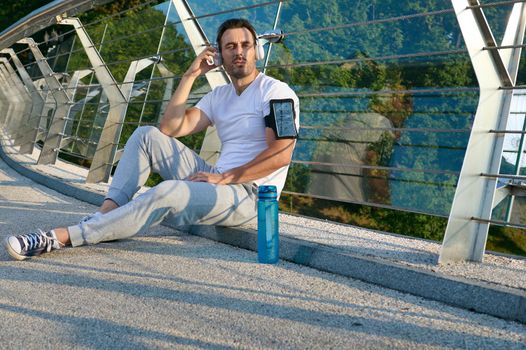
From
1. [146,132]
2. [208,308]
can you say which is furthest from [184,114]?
[208,308]

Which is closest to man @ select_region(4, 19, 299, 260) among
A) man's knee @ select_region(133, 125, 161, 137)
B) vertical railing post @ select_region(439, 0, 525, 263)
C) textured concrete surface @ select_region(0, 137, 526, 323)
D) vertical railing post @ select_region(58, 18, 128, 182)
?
man's knee @ select_region(133, 125, 161, 137)

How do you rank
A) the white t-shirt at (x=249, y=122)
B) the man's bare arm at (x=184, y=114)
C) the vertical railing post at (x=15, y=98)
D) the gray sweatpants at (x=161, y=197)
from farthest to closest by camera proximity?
the vertical railing post at (x=15, y=98) < the man's bare arm at (x=184, y=114) < the white t-shirt at (x=249, y=122) < the gray sweatpants at (x=161, y=197)

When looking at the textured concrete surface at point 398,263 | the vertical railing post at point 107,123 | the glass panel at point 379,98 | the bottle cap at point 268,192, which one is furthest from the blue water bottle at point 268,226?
the vertical railing post at point 107,123

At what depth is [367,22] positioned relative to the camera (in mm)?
4664

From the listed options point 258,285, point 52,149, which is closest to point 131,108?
point 52,149

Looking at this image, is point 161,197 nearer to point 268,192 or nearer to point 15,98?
A: point 268,192

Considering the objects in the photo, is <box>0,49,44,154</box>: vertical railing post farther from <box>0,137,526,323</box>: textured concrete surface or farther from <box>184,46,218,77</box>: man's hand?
<box>0,137,526,323</box>: textured concrete surface

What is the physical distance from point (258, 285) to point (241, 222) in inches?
49.5

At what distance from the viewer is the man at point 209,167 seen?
423 centimetres

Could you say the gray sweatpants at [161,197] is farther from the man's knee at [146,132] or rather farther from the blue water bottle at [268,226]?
the blue water bottle at [268,226]

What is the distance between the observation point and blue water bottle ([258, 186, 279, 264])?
3961mm

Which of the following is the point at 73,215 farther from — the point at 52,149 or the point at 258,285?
the point at 52,149

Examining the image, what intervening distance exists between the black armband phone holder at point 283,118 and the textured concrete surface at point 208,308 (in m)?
0.65

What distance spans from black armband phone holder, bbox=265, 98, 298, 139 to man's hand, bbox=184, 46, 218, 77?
2.39ft
